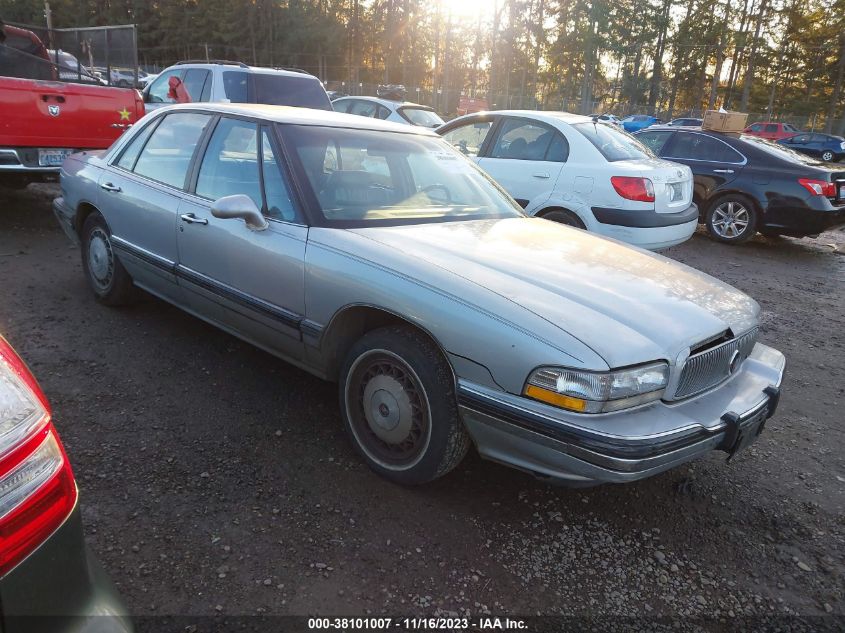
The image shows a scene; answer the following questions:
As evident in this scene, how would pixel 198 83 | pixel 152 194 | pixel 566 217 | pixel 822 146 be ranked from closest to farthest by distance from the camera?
pixel 152 194 < pixel 566 217 < pixel 198 83 < pixel 822 146

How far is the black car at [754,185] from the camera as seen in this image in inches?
309

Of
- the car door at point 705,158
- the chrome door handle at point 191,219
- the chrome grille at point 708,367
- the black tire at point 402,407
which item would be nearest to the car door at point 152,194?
the chrome door handle at point 191,219

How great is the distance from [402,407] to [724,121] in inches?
324

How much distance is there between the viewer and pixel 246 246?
10.2 ft

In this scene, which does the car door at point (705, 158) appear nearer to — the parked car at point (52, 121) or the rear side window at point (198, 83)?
the rear side window at point (198, 83)

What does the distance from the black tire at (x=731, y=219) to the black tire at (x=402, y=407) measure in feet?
24.7

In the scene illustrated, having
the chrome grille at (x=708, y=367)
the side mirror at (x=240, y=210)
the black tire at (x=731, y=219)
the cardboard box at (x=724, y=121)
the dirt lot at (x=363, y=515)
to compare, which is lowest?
the dirt lot at (x=363, y=515)

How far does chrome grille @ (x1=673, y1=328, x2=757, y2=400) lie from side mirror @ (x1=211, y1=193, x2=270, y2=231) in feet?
6.74

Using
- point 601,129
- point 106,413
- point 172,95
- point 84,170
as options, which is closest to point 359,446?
point 106,413

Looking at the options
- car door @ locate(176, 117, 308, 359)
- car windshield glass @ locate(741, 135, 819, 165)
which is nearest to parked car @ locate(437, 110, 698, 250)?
car windshield glass @ locate(741, 135, 819, 165)

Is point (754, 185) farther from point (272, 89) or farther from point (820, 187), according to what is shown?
point (272, 89)

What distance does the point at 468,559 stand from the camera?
92.6 inches

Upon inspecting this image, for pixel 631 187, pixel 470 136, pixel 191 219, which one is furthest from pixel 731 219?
pixel 191 219

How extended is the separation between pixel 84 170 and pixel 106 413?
2.27 m
